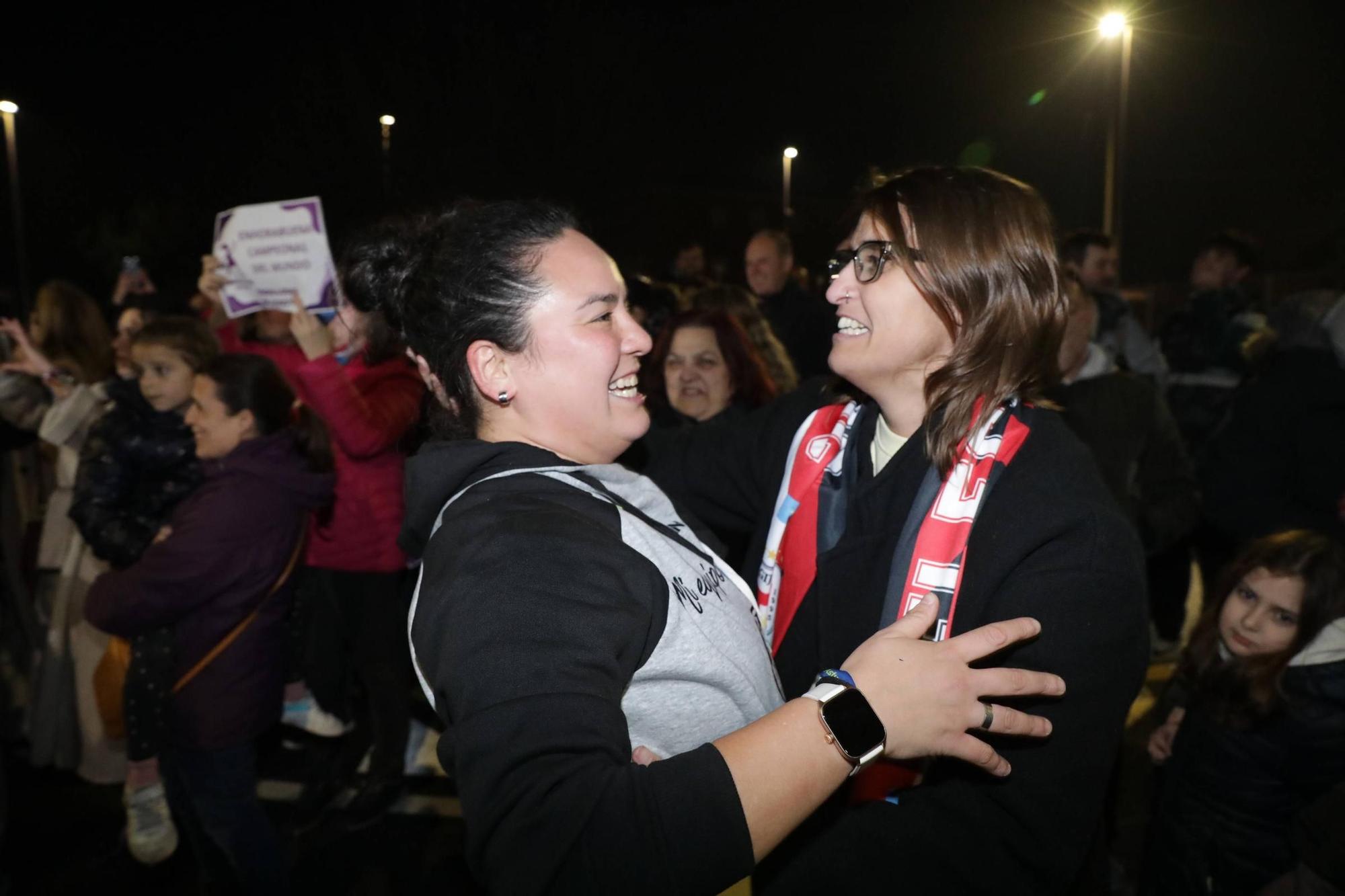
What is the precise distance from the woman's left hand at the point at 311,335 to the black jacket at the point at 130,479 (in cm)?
54

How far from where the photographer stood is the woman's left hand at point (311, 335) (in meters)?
3.63

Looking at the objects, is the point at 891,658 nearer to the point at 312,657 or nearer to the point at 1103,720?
the point at 1103,720

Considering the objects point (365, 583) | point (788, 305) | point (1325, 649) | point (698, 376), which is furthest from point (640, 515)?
point (788, 305)

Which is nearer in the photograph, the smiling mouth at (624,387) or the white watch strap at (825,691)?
the white watch strap at (825,691)

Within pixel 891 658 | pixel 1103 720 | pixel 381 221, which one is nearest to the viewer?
pixel 891 658

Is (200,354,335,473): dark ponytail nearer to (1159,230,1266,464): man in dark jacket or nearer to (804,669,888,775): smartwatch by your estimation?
(804,669,888,775): smartwatch

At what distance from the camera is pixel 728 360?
14.0 feet

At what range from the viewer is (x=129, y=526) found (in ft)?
10.7

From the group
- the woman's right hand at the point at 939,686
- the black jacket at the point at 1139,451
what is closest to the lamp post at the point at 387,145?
the black jacket at the point at 1139,451

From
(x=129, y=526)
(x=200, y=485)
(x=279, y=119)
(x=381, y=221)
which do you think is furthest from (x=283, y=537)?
(x=279, y=119)

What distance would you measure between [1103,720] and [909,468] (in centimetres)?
54

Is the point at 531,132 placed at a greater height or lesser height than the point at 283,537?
greater

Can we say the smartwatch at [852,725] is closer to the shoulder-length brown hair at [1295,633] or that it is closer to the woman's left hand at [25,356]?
the shoulder-length brown hair at [1295,633]

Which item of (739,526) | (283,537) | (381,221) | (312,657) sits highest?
(381,221)
